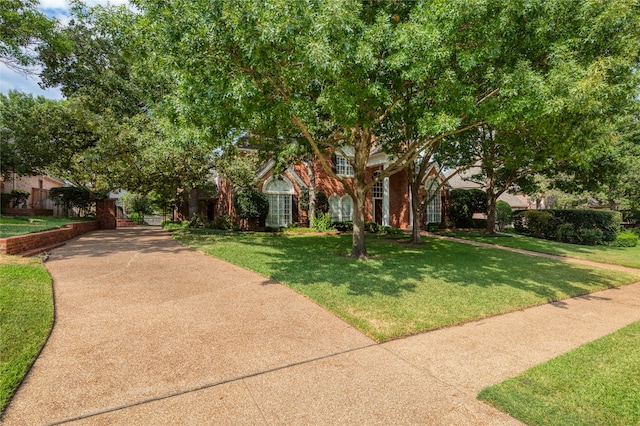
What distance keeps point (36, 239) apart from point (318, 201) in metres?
14.6

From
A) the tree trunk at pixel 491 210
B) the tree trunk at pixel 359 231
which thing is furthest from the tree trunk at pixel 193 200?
the tree trunk at pixel 491 210

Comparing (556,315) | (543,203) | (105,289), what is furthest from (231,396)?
(543,203)

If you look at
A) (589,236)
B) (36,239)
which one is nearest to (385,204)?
(589,236)

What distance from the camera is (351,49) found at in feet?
20.9

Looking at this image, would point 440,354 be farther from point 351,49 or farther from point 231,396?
point 351,49

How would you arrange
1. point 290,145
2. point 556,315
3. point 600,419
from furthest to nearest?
point 290,145, point 556,315, point 600,419

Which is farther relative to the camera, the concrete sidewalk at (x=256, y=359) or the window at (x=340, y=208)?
the window at (x=340, y=208)

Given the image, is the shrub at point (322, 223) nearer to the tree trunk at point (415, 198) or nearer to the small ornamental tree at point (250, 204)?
the small ornamental tree at point (250, 204)

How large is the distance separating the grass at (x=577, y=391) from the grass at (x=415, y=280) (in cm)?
154

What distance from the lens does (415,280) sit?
760 cm

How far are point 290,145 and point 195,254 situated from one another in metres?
5.53

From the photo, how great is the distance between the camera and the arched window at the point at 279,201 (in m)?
20.6

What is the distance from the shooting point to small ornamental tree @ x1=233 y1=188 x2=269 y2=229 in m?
18.9

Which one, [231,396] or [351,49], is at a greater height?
[351,49]
